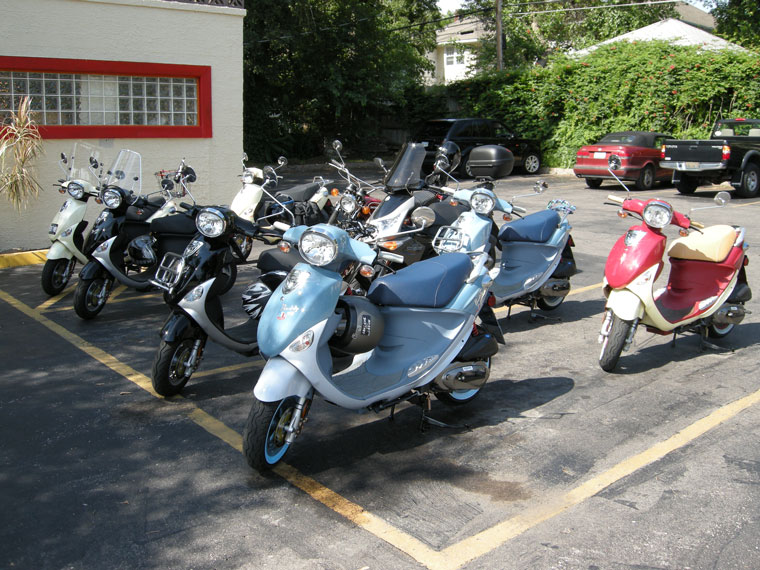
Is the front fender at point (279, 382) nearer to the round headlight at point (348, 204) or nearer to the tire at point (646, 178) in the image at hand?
the round headlight at point (348, 204)

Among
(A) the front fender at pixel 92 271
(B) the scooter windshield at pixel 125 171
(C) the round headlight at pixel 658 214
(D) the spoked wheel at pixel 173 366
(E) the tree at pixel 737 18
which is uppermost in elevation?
(E) the tree at pixel 737 18

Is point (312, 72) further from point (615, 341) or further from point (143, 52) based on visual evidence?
point (615, 341)

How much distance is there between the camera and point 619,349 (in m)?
5.93

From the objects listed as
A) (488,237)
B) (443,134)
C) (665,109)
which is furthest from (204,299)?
(665,109)

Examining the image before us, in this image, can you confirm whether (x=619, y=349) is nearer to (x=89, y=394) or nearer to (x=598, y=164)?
→ (x=89, y=394)

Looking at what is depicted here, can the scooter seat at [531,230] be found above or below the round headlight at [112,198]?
below

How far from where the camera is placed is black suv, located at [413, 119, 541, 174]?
21.3 metres

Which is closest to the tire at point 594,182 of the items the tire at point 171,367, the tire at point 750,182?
the tire at point 750,182

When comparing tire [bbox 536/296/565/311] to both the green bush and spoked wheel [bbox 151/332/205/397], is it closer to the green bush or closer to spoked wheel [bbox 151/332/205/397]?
spoked wheel [bbox 151/332/205/397]

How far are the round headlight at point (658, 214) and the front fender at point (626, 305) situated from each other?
0.57 meters

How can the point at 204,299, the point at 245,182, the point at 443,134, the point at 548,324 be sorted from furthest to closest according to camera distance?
the point at 443,134 < the point at 245,182 < the point at 548,324 < the point at 204,299

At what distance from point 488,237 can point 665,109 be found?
57.9ft

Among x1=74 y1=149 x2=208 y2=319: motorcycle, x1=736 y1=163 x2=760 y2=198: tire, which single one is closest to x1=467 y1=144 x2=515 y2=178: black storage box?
x1=74 y1=149 x2=208 y2=319: motorcycle

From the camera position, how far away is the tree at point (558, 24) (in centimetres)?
4069
